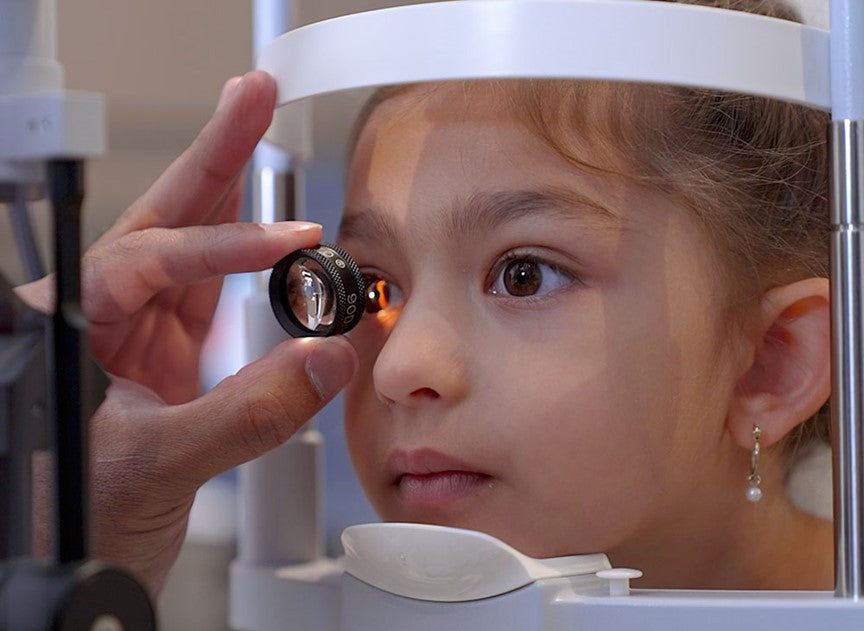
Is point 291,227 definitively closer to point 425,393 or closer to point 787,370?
point 425,393

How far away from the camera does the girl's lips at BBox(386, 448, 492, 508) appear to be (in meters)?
0.69

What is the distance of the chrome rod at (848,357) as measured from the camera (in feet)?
1.89

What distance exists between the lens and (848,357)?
0.58 meters

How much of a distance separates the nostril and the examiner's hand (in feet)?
0.14

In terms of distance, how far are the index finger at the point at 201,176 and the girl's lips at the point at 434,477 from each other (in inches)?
9.0

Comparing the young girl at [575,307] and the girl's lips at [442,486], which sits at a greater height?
the young girl at [575,307]

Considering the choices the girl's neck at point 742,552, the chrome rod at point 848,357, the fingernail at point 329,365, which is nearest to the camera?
the chrome rod at point 848,357

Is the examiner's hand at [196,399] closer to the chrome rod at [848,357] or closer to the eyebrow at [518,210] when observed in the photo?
the eyebrow at [518,210]

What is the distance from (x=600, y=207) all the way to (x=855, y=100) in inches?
6.3

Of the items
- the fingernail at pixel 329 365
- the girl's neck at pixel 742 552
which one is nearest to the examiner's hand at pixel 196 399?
the fingernail at pixel 329 365

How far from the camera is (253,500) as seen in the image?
980 millimetres

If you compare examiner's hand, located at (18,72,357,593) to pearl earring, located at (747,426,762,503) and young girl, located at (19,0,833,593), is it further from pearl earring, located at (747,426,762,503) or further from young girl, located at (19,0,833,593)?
pearl earring, located at (747,426,762,503)

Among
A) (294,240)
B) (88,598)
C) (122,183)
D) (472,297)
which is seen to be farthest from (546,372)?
(122,183)

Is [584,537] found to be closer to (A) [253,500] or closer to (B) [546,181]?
(B) [546,181]
